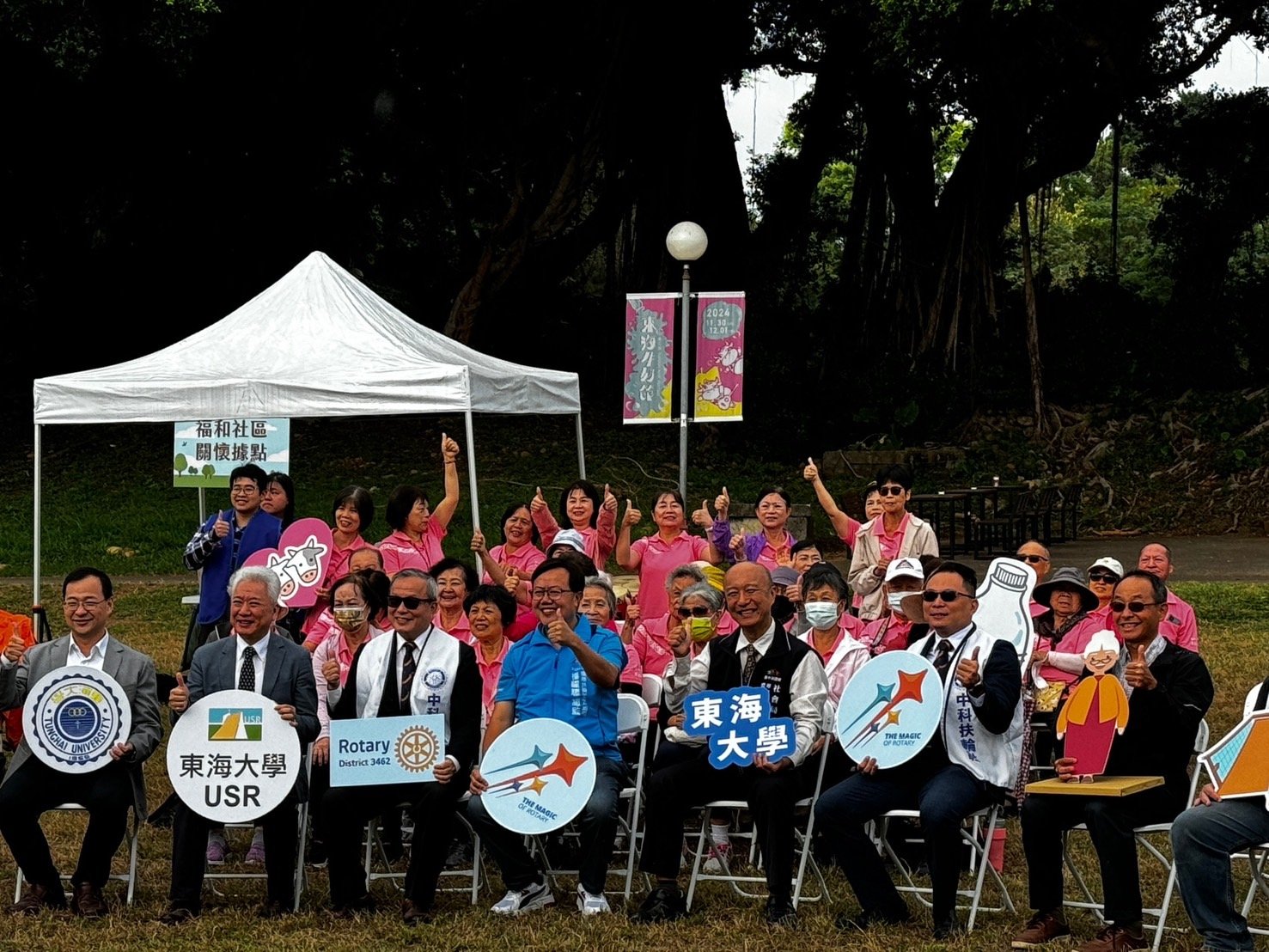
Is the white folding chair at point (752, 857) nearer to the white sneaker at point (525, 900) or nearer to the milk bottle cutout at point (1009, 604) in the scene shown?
the white sneaker at point (525, 900)

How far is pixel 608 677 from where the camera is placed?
20.9 feet

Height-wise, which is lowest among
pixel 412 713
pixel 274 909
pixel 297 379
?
pixel 274 909

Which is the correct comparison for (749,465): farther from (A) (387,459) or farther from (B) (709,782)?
(B) (709,782)

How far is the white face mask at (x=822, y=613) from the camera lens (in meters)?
6.85

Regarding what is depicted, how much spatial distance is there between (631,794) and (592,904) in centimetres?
52

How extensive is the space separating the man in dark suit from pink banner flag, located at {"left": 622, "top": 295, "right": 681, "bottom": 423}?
4.74 metres

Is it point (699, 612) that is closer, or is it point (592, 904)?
point (592, 904)

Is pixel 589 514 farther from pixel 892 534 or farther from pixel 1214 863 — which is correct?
pixel 1214 863

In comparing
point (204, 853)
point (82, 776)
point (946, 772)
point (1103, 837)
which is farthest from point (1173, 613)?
point (82, 776)

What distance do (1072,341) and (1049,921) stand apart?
17807 mm

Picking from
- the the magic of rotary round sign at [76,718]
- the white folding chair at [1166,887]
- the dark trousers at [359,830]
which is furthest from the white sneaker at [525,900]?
the white folding chair at [1166,887]

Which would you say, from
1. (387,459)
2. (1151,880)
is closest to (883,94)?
(387,459)

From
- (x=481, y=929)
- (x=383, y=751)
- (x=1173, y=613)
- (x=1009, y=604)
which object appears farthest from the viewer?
(x=1173, y=613)

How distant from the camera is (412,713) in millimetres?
6406
